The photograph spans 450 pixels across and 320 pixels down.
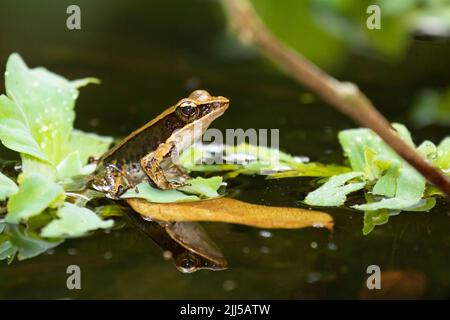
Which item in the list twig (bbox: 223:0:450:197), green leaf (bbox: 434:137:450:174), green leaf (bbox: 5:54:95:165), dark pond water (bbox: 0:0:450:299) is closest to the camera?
twig (bbox: 223:0:450:197)

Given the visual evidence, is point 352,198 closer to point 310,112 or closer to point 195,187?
point 195,187

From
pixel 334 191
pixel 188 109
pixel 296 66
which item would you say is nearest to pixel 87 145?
pixel 188 109

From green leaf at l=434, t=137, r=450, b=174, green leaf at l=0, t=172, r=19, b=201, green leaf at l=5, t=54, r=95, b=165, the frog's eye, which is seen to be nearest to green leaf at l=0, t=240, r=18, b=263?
green leaf at l=0, t=172, r=19, b=201

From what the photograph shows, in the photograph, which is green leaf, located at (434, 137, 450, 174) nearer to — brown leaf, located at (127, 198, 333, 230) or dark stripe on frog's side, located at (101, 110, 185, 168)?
brown leaf, located at (127, 198, 333, 230)

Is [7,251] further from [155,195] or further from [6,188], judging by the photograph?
[155,195]

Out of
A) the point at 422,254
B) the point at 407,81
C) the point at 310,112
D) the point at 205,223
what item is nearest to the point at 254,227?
the point at 205,223

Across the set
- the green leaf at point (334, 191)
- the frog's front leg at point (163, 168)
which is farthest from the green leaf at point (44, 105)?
the green leaf at point (334, 191)

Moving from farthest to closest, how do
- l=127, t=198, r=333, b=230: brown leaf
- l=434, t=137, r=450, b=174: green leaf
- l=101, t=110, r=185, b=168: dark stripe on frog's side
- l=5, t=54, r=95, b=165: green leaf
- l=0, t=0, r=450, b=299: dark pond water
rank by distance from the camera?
l=101, t=110, r=185, b=168: dark stripe on frog's side
l=5, t=54, r=95, b=165: green leaf
l=434, t=137, r=450, b=174: green leaf
l=127, t=198, r=333, b=230: brown leaf
l=0, t=0, r=450, b=299: dark pond water
